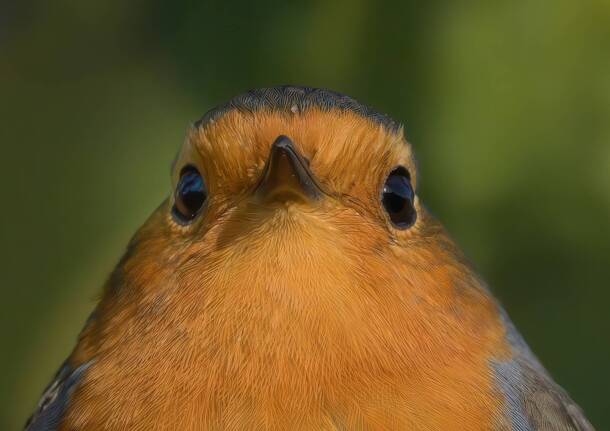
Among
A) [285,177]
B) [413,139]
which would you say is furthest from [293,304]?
[413,139]

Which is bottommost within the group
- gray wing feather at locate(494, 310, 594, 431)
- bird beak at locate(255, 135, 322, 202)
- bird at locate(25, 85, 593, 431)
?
gray wing feather at locate(494, 310, 594, 431)

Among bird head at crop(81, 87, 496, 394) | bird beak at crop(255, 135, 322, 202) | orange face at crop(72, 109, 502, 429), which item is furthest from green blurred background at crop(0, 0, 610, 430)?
bird beak at crop(255, 135, 322, 202)

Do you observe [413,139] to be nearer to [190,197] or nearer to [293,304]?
[190,197]

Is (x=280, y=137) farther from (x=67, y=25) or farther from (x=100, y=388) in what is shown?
(x=67, y=25)

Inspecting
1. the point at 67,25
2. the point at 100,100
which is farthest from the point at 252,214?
the point at 67,25

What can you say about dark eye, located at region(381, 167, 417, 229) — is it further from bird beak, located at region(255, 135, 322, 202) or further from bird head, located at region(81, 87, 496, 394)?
bird beak, located at region(255, 135, 322, 202)

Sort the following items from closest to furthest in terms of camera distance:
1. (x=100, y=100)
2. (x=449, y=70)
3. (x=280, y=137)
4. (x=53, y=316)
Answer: (x=280, y=137) → (x=449, y=70) → (x=53, y=316) → (x=100, y=100)
